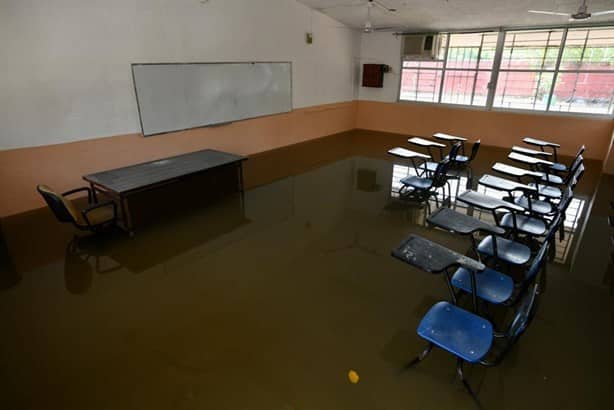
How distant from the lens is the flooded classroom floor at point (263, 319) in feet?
6.87

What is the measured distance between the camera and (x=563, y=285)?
3121mm

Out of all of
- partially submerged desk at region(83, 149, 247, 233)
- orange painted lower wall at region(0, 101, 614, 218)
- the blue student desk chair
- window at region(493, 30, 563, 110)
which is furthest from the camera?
window at region(493, 30, 563, 110)

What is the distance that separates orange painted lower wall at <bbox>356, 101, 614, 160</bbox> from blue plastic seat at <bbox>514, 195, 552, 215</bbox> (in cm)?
432

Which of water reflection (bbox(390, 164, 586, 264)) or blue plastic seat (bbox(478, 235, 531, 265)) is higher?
blue plastic seat (bbox(478, 235, 531, 265))

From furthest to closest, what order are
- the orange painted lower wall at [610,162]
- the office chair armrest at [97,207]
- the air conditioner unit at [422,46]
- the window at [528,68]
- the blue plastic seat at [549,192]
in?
the air conditioner unit at [422,46], the window at [528,68], the orange painted lower wall at [610,162], the blue plastic seat at [549,192], the office chair armrest at [97,207]

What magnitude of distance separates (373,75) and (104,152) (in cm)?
685

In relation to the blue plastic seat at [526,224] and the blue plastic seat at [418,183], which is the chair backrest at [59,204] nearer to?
the blue plastic seat at [418,183]

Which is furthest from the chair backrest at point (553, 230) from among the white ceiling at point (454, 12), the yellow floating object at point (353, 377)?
the white ceiling at point (454, 12)

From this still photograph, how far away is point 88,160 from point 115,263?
212 centimetres

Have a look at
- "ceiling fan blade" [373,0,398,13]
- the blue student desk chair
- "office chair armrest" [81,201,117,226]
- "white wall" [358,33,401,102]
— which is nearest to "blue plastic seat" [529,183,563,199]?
the blue student desk chair

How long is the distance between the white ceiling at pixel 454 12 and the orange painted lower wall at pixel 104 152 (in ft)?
7.65

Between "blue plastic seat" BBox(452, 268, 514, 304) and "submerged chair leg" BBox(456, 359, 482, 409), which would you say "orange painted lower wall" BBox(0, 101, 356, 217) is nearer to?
"blue plastic seat" BBox(452, 268, 514, 304)

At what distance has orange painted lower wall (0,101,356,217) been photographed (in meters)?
4.26

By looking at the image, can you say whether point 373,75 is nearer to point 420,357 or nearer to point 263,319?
point 263,319
